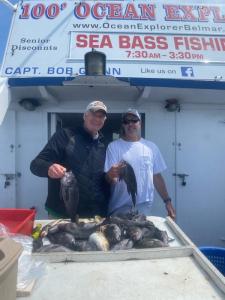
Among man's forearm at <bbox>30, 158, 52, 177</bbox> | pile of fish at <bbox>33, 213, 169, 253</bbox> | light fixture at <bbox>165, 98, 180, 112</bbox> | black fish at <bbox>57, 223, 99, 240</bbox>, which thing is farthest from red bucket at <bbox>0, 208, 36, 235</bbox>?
light fixture at <bbox>165, 98, 180, 112</bbox>

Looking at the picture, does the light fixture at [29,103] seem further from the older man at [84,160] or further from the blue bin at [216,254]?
the blue bin at [216,254]

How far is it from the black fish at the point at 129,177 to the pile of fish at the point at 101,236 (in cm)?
65

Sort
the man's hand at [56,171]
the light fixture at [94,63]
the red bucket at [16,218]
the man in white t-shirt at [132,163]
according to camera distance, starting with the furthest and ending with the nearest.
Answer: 1. the light fixture at [94,63]
2. the man in white t-shirt at [132,163]
3. the man's hand at [56,171]
4. the red bucket at [16,218]

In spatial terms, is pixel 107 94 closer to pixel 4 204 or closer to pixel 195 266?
pixel 4 204

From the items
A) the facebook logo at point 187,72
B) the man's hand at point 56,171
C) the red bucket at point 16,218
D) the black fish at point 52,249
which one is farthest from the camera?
the facebook logo at point 187,72

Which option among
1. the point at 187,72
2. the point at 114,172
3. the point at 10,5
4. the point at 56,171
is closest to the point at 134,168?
the point at 114,172

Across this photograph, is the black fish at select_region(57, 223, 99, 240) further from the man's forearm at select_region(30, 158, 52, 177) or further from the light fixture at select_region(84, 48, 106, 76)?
the light fixture at select_region(84, 48, 106, 76)

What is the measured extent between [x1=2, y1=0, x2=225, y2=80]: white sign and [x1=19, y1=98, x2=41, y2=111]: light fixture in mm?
314

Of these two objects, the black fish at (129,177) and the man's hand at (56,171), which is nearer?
the man's hand at (56,171)

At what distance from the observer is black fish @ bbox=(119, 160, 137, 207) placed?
3.02m

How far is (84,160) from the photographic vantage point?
3113mm

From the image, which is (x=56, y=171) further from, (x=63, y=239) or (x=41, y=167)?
(x=63, y=239)

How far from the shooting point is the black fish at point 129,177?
119 inches

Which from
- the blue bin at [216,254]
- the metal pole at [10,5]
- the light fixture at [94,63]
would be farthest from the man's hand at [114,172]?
the metal pole at [10,5]
